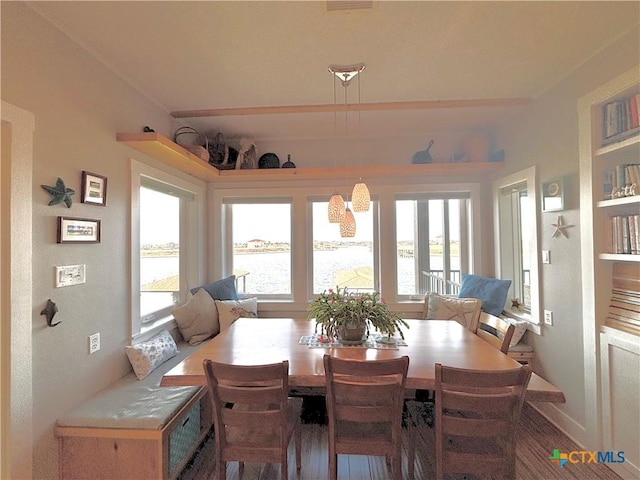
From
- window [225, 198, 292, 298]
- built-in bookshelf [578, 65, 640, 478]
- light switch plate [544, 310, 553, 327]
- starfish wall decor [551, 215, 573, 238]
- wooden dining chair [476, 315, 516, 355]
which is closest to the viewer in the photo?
built-in bookshelf [578, 65, 640, 478]

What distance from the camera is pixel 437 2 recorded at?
1.46 metres

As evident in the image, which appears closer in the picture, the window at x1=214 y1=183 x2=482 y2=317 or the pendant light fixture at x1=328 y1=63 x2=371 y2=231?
the pendant light fixture at x1=328 y1=63 x2=371 y2=231

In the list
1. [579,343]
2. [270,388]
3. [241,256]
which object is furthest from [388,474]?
[241,256]

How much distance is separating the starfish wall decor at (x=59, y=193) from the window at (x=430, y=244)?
9.29 ft

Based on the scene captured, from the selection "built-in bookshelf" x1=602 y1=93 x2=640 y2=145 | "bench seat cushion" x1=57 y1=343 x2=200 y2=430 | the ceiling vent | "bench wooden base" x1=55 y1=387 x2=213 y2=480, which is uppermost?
the ceiling vent

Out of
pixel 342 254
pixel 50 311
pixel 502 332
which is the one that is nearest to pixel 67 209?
pixel 50 311

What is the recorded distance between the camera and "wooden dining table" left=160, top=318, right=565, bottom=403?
148 cm

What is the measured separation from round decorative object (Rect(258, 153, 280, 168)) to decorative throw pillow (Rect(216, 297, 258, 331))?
58.1 inches

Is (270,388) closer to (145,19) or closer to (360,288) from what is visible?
(145,19)

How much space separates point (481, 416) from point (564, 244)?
148 centimetres

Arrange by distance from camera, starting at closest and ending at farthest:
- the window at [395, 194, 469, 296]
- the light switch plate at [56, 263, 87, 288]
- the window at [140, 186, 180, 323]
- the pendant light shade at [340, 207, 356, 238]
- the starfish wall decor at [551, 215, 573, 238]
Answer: the light switch plate at [56, 263, 87, 288] < the pendant light shade at [340, 207, 356, 238] < the starfish wall decor at [551, 215, 573, 238] < the window at [140, 186, 180, 323] < the window at [395, 194, 469, 296]

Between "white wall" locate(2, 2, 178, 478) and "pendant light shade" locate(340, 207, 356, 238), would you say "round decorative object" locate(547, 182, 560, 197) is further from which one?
"white wall" locate(2, 2, 178, 478)

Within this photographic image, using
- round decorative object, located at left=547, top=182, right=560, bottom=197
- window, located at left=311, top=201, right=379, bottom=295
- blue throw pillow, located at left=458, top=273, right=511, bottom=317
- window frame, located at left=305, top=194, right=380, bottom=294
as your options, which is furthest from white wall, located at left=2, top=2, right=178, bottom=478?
round decorative object, located at left=547, top=182, right=560, bottom=197

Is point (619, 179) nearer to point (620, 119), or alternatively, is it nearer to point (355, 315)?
point (620, 119)
